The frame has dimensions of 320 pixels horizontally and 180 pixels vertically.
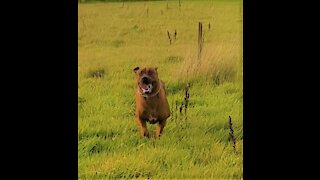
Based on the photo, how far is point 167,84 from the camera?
4797mm

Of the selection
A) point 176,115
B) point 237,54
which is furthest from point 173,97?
point 237,54

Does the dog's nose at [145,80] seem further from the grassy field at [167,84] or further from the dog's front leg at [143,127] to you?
the dog's front leg at [143,127]

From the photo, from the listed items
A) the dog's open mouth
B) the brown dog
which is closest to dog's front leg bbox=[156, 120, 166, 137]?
the brown dog

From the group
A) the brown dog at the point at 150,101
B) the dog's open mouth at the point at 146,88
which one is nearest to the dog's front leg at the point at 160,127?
the brown dog at the point at 150,101

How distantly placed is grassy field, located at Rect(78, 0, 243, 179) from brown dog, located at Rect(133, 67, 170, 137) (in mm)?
40

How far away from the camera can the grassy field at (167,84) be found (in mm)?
4645

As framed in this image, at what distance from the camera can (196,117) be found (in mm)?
4766

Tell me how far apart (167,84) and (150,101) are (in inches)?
6.0

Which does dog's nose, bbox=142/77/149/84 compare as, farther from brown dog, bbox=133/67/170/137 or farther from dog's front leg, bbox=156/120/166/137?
dog's front leg, bbox=156/120/166/137

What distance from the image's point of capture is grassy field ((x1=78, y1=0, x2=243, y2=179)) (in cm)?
464

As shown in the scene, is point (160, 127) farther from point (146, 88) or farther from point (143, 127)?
point (146, 88)

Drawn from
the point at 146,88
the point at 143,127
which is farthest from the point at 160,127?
the point at 146,88

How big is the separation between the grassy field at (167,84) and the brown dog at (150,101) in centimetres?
4

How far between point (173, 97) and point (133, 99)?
242 millimetres
